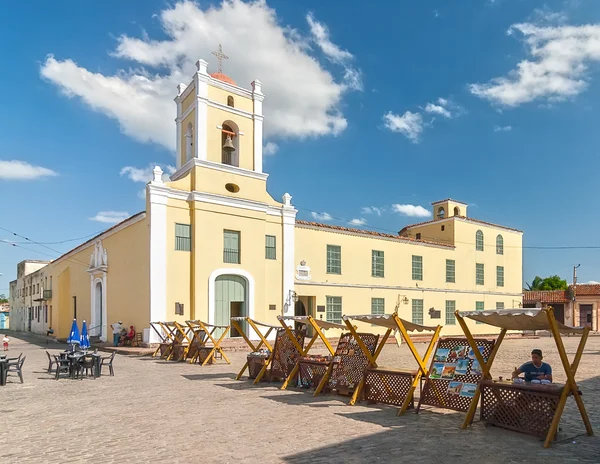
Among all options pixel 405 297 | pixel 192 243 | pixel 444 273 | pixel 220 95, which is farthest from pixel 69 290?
pixel 444 273

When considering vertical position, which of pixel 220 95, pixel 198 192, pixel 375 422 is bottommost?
pixel 375 422

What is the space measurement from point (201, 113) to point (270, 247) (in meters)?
7.16

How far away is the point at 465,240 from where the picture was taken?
3369 cm

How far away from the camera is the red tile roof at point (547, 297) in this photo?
44.5 meters

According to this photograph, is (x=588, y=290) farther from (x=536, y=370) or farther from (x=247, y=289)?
(x=536, y=370)

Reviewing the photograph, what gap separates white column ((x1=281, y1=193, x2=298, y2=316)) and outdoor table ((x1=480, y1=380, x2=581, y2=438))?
17583 millimetres

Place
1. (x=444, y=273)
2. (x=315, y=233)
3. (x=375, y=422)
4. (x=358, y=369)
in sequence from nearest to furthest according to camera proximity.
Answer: (x=375, y=422) → (x=358, y=369) → (x=315, y=233) → (x=444, y=273)

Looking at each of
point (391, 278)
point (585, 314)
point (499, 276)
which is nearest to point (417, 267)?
point (391, 278)

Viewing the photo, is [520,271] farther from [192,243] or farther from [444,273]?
[192,243]

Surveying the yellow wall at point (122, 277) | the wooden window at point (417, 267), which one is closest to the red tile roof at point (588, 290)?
the wooden window at point (417, 267)

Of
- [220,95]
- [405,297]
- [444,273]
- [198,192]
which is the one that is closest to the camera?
[198,192]

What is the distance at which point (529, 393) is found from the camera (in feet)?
22.7

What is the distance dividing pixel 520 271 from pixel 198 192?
27049 millimetres

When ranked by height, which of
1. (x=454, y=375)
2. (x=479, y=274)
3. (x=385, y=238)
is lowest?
(x=454, y=375)
